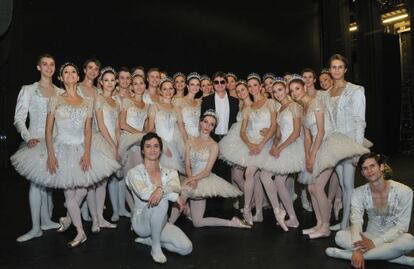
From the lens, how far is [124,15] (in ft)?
21.8

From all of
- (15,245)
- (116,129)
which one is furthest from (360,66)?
(15,245)

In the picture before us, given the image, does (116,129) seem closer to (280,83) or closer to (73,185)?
(73,185)

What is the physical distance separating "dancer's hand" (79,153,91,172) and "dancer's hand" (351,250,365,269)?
6.66 ft

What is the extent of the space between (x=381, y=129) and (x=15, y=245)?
7690mm

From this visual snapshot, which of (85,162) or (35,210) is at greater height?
(85,162)

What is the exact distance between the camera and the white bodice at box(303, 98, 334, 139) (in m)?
3.31

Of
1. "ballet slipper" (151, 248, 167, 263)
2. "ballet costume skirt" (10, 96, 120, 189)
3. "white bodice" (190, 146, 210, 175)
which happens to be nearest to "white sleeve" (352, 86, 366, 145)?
"white bodice" (190, 146, 210, 175)

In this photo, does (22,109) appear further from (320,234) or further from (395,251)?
(395,251)

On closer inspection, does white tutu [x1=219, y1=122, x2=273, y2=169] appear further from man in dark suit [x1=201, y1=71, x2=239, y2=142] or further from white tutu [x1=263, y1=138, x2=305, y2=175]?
man in dark suit [x1=201, y1=71, x2=239, y2=142]

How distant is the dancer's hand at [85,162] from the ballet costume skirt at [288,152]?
1501mm

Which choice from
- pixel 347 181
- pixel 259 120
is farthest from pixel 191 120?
pixel 347 181

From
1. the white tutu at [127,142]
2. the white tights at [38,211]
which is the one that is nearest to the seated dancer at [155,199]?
the white tutu at [127,142]

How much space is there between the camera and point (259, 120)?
3939mm

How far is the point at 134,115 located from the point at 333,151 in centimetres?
193
